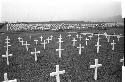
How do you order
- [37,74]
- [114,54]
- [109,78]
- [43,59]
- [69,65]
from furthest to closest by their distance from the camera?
[114,54] < [43,59] < [69,65] < [37,74] < [109,78]

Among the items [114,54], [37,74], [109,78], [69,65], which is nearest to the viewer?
[109,78]

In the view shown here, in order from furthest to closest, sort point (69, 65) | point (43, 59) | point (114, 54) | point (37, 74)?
point (114, 54)
point (43, 59)
point (69, 65)
point (37, 74)

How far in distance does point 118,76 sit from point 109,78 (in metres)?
0.47

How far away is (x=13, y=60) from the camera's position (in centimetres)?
1156

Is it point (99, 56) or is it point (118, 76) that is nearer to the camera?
point (118, 76)

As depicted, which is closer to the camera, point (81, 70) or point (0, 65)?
point (81, 70)

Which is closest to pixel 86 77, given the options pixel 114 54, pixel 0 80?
pixel 0 80

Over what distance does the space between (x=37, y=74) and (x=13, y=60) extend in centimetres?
313

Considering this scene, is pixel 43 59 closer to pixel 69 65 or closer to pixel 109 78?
pixel 69 65

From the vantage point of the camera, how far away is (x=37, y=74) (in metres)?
8.94

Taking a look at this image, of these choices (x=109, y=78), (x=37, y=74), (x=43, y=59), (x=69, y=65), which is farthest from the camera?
(x=43, y=59)

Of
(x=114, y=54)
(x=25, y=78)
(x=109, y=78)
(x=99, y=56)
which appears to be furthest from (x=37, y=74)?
(x=114, y=54)

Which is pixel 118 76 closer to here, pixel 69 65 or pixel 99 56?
pixel 69 65

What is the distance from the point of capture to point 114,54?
40.2ft
